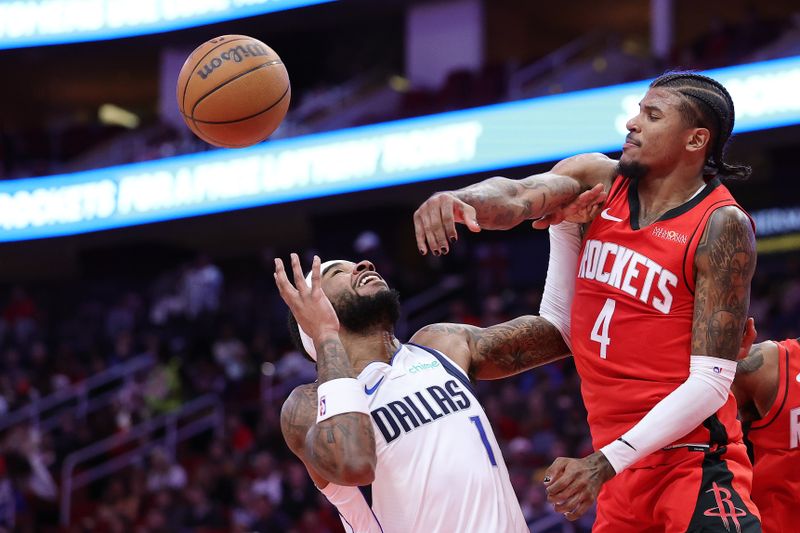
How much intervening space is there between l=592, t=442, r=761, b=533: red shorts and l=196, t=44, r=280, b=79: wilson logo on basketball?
261 cm

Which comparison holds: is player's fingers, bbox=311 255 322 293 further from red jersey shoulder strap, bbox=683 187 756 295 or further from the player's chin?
red jersey shoulder strap, bbox=683 187 756 295

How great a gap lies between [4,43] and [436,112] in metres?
8.81

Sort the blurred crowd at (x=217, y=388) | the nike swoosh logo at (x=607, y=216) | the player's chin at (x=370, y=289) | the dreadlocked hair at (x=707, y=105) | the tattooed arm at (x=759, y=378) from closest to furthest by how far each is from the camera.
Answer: the dreadlocked hair at (x=707, y=105) → the nike swoosh logo at (x=607, y=216) → the player's chin at (x=370, y=289) → the tattooed arm at (x=759, y=378) → the blurred crowd at (x=217, y=388)

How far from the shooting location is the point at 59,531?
13.7 meters

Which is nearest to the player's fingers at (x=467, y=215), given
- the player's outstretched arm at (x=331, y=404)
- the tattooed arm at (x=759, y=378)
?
the player's outstretched arm at (x=331, y=404)

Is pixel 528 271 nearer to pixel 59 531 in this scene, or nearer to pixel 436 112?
pixel 436 112

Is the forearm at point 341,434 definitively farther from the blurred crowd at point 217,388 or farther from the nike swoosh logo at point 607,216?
the blurred crowd at point 217,388

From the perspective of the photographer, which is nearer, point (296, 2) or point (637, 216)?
point (637, 216)

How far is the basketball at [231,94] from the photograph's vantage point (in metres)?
5.21

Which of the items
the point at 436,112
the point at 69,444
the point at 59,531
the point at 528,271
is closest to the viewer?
the point at 59,531

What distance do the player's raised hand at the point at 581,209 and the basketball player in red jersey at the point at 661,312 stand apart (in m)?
0.03

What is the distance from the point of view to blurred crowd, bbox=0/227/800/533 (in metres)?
11.6

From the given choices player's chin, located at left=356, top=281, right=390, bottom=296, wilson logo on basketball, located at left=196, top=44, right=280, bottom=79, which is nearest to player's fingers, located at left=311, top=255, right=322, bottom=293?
player's chin, located at left=356, top=281, right=390, bottom=296

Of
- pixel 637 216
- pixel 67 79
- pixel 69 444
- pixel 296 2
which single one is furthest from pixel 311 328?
pixel 67 79
